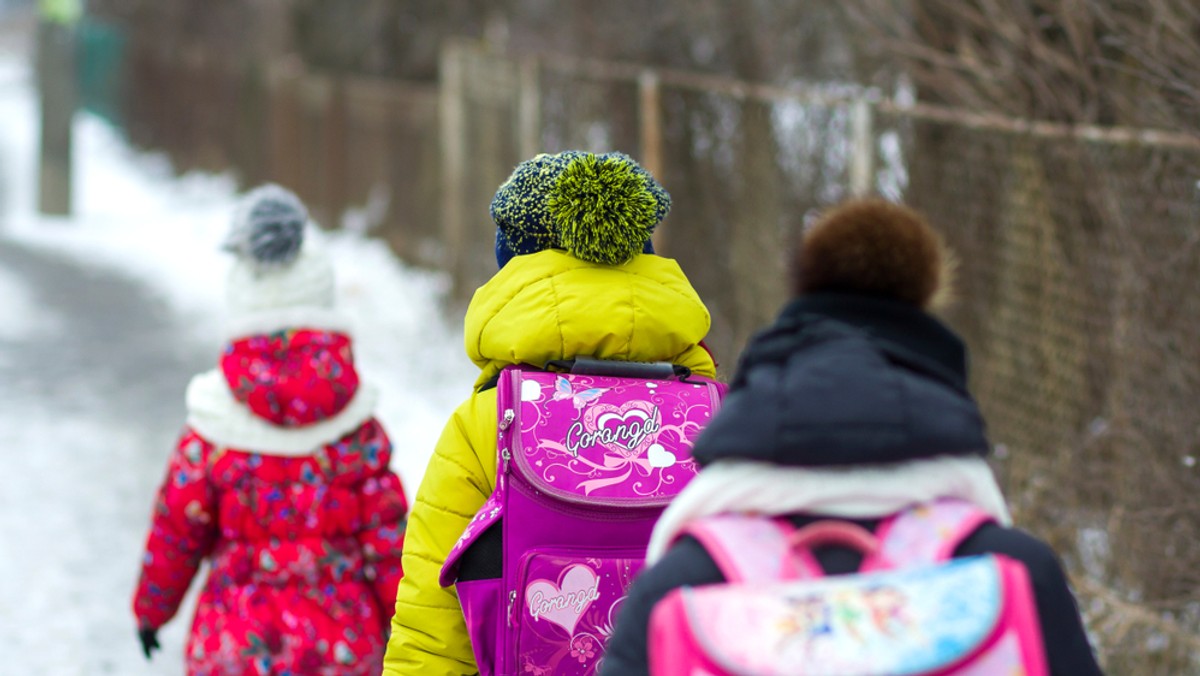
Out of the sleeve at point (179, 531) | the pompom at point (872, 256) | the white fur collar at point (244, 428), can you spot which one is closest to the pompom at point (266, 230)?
the white fur collar at point (244, 428)

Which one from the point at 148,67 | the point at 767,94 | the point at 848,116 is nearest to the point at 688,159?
the point at 767,94

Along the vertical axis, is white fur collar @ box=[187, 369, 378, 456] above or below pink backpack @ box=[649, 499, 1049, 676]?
below

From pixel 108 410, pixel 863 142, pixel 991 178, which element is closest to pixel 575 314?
pixel 991 178

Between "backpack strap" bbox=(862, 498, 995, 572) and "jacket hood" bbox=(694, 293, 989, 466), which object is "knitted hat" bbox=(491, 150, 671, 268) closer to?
"jacket hood" bbox=(694, 293, 989, 466)

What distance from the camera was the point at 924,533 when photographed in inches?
76.5

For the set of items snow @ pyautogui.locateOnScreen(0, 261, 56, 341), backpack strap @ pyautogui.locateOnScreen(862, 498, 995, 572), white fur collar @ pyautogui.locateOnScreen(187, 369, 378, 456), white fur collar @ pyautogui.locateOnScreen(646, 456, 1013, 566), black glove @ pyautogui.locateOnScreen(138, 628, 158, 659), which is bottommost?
snow @ pyautogui.locateOnScreen(0, 261, 56, 341)

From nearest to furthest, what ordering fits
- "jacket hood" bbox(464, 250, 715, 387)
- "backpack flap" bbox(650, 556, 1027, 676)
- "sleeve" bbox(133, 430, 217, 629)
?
"backpack flap" bbox(650, 556, 1027, 676) → "jacket hood" bbox(464, 250, 715, 387) → "sleeve" bbox(133, 430, 217, 629)

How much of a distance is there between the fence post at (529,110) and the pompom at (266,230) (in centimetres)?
565

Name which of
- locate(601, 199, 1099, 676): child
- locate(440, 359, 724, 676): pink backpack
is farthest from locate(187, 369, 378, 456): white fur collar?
locate(601, 199, 1099, 676): child

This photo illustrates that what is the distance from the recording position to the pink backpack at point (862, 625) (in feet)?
5.90

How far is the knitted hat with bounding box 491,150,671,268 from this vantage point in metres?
2.85

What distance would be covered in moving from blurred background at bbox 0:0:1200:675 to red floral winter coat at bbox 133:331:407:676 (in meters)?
1.57

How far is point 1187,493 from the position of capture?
14.6 feet

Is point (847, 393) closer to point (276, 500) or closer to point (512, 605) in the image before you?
point (512, 605)
